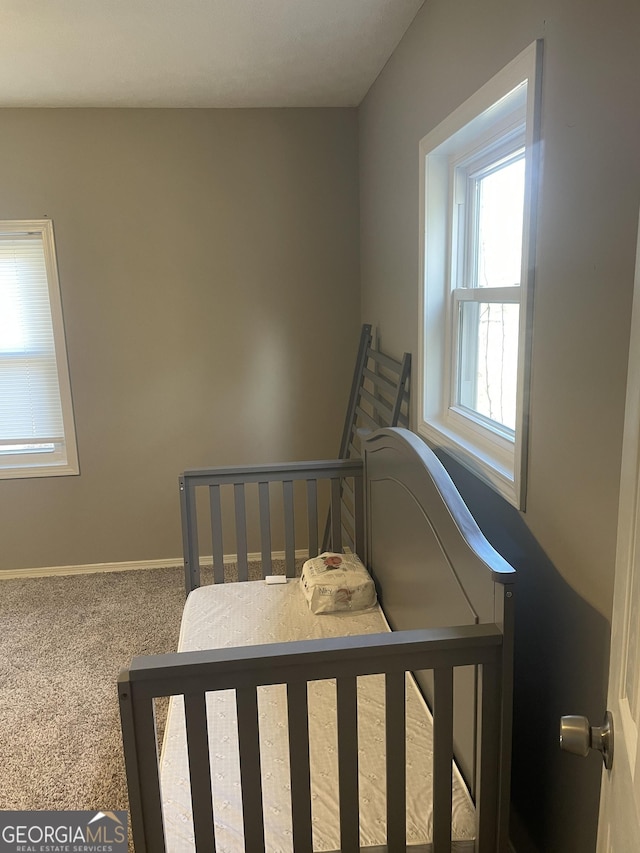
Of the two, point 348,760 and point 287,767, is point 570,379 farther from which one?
point 287,767

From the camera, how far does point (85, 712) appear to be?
93.0 inches

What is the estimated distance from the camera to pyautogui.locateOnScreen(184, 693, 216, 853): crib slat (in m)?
1.18

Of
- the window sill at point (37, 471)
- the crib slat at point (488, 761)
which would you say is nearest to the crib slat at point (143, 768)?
the crib slat at point (488, 761)

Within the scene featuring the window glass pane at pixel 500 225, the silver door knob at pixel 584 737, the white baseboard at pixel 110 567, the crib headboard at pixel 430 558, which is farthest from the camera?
the white baseboard at pixel 110 567

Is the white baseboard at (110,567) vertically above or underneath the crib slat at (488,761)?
underneath

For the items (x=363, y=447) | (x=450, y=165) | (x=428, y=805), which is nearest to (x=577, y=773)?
(x=428, y=805)

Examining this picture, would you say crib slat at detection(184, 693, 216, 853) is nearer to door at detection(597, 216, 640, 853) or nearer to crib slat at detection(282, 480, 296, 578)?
door at detection(597, 216, 640, 853)

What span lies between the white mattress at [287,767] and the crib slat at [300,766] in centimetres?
8

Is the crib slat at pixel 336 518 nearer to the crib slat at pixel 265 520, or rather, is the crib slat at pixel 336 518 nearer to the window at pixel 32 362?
the crib slat at pixel 265 520

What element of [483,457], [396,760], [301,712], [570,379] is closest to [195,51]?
[483,457]

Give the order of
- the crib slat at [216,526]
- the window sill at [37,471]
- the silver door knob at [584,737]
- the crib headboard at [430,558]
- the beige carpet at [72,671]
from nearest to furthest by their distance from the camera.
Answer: the silver door knob at [584,737]
the crib headboard at [430,558]
the beige carpet at [72,671]
the crib slat at [216,526]
the window sill at [37,471]

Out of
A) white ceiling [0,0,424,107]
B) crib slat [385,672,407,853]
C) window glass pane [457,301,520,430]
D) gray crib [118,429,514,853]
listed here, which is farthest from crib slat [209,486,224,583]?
white ceiling [0,0,424,107]

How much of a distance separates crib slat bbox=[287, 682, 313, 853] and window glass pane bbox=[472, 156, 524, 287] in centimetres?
120

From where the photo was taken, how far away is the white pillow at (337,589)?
7.00 feet
